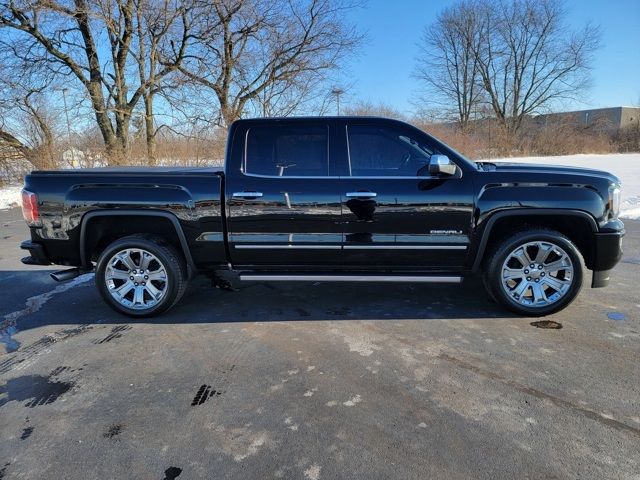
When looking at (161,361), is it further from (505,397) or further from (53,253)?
(505,397)

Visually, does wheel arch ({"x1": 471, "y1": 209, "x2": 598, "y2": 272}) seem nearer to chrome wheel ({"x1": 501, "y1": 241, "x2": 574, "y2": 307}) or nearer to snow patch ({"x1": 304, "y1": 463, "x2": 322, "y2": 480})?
chrome wheel ({"x1": 501, "y1": 241, "x2": 574, "y2": 307})

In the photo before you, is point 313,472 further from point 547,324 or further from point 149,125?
point 149,125

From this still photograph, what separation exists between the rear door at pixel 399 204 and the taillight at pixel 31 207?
9.74 ft

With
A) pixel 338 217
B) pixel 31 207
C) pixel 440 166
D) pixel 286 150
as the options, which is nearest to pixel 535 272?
pixel 440 166

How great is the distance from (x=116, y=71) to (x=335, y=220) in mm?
19390

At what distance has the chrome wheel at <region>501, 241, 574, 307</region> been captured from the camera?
415 centimetres

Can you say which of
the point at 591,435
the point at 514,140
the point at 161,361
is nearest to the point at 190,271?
the point at 161,361

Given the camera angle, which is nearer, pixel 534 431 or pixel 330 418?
pixel 534 431

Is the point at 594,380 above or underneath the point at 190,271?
underneath

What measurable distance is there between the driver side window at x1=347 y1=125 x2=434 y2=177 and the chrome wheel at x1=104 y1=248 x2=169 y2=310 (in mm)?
2183

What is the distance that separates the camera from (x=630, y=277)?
5.50 meters

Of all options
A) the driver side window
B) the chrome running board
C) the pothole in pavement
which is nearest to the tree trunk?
the chrome running board

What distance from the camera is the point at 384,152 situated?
434cm

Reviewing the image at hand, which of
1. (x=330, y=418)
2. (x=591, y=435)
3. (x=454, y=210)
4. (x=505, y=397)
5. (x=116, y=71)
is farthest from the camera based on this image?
(x=116, y=71)
